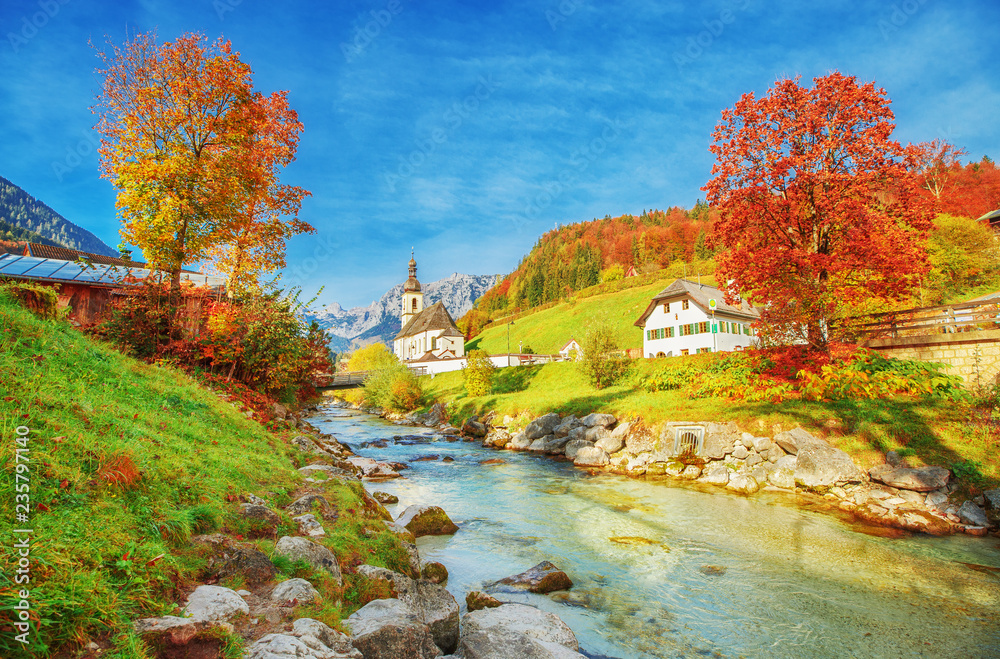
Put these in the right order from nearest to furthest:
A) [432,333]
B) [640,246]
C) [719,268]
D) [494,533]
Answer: [494,533], [719,268], [432,333], [640,246]

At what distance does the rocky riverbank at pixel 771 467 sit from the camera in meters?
11.6

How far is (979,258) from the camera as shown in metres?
38.4

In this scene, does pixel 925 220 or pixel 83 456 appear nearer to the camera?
pixel 83 456

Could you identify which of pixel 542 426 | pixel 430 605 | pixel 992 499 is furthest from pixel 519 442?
pixel 430 605

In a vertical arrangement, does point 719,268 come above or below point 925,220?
below

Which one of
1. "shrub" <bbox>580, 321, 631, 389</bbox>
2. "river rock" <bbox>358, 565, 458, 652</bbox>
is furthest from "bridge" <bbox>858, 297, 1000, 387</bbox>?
"river rock" <bbox>358, 565, 458, 652</bbox>

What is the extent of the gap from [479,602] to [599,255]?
133m

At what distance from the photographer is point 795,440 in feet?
51.6

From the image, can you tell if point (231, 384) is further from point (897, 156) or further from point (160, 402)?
point (897, 156)

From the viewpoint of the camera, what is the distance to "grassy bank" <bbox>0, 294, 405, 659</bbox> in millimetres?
2988

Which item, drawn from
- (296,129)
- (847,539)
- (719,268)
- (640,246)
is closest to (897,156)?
(719,268)

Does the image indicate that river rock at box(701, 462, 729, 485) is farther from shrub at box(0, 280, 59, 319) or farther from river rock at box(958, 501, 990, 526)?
shrub at box(0, 280, 59, 319)

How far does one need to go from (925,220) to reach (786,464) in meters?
11.9

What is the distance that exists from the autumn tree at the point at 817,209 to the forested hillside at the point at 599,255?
7417cm
